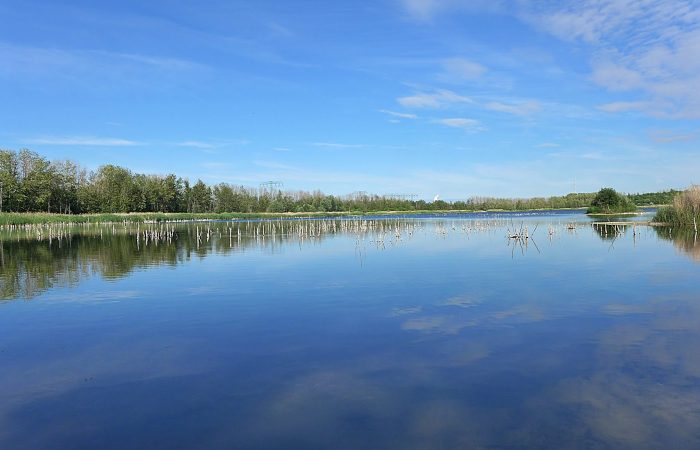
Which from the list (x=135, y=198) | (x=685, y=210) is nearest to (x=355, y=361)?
(x=685, y=210)

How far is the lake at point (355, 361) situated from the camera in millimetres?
4961

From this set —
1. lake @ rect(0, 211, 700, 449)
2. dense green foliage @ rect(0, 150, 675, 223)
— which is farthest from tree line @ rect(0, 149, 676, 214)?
lake @ rect(0, 211, 700, 449)

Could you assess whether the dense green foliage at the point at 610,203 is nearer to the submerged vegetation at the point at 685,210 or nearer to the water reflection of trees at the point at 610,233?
the submerged vegetation at the point at 685,210

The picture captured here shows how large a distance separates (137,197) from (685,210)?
71.4m

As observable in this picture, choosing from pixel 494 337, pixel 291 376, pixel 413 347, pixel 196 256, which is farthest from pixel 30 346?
pixel 196 256

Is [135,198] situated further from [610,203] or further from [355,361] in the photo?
[355,361]

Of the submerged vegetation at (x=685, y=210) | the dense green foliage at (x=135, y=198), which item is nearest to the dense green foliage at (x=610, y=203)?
the dense green foliage at (x=135, y=198)

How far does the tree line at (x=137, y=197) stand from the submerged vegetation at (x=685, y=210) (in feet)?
212

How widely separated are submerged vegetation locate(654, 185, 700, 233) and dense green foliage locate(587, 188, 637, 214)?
33.2 metres

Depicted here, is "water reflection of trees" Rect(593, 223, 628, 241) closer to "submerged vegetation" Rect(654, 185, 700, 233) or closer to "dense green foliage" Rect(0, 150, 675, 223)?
"submerged vegetation" Rect(654, 185, 700, 233)

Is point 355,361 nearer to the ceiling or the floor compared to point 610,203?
nearer to the floor

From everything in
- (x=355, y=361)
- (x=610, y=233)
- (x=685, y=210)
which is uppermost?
(x=685, y=210)

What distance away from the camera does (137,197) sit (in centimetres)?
7925

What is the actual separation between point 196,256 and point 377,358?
16533mm
